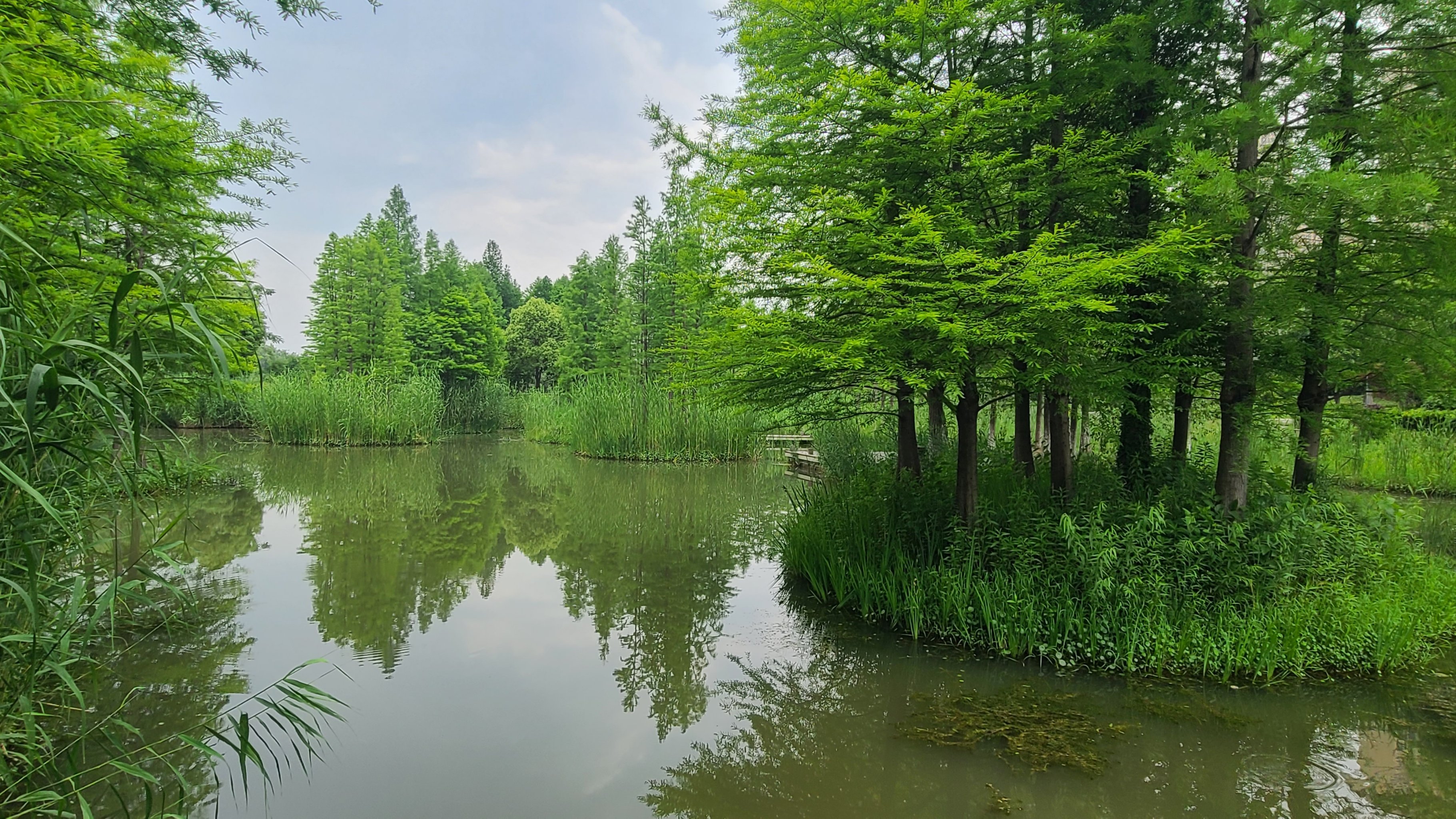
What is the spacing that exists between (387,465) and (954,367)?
45.3ft

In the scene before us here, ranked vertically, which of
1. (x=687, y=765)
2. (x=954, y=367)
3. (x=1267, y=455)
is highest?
(x=954, y=367)

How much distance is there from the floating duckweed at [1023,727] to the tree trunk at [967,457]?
1485 millimetres

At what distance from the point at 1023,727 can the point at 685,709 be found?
6.06ft

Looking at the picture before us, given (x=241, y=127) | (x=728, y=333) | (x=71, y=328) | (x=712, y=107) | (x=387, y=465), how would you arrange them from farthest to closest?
(x=387, y=465) → (x=712, y=107) → (x=241, y=127) → (x=728, y=333) → (x=71, y=328)

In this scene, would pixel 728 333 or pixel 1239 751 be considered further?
pixel 728 333

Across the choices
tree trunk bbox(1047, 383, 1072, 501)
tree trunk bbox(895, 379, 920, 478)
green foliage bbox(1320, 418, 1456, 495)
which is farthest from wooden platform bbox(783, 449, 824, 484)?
green foliage bbox(1320, 418, 1456, 495)

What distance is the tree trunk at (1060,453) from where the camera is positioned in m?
5.05

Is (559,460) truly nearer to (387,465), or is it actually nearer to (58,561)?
(387,465)

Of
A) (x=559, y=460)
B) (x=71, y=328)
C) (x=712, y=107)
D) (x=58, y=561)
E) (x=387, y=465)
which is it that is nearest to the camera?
(x=71, y=328)

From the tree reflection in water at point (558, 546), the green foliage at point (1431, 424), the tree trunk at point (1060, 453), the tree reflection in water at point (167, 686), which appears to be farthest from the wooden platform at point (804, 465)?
the tree reflection in water at point (167, 686)

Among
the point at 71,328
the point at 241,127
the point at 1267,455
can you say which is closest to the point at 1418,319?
the point at 1267,455

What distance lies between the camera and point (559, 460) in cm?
1702

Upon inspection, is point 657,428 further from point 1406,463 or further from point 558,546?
point 1406,463

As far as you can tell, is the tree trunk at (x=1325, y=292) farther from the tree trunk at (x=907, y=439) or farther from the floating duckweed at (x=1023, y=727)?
the floating duckweed at (x=1023, y=727)
